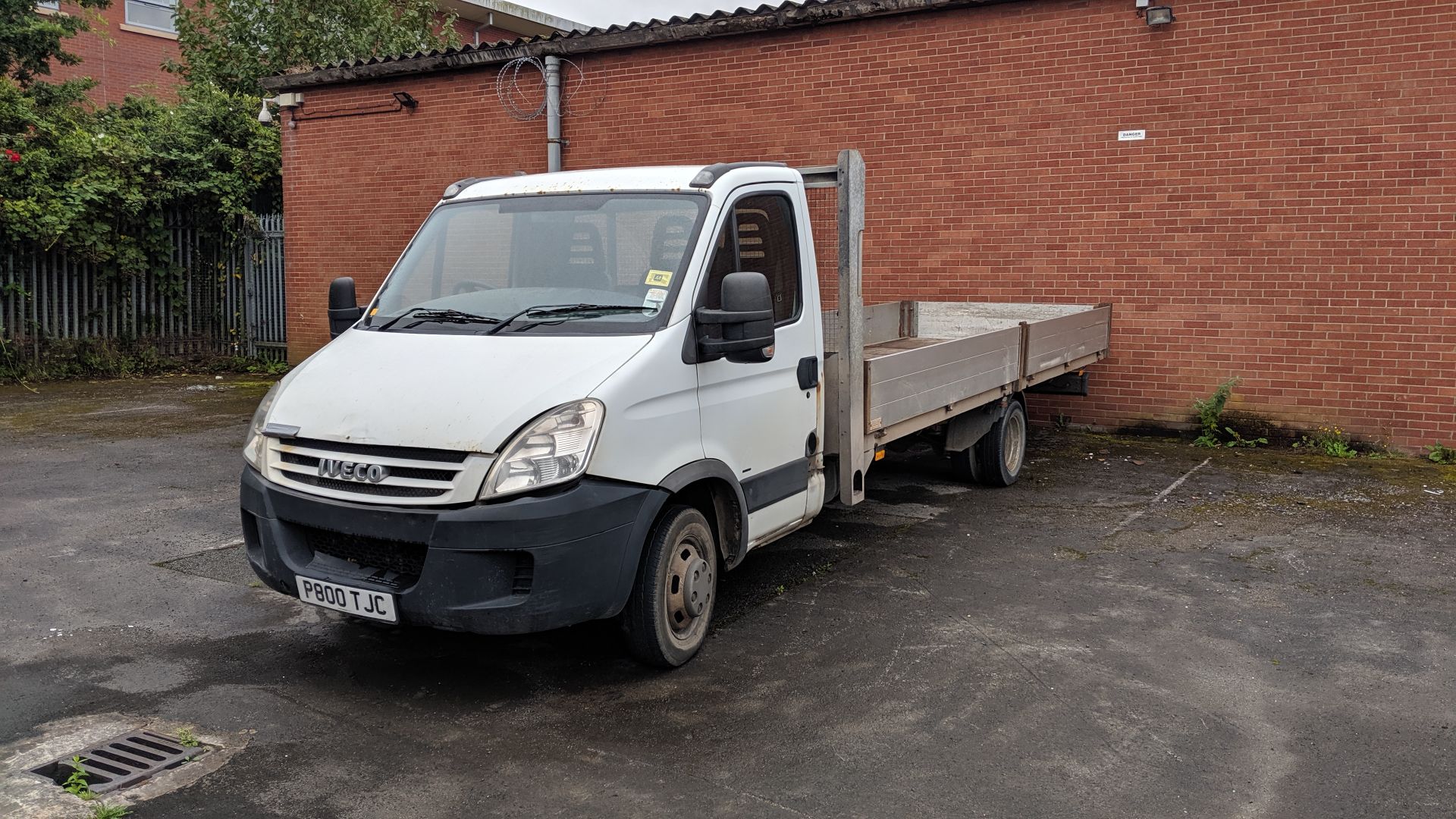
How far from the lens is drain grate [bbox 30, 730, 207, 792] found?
370 cm

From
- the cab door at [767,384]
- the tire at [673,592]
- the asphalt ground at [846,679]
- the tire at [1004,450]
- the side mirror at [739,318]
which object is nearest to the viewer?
the asphalt ground at [846,679]

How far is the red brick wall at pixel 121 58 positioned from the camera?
23.5m

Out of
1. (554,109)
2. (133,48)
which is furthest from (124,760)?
(133,48)

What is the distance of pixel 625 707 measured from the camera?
→ 4.37 m

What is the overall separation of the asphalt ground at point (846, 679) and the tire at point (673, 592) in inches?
5.5

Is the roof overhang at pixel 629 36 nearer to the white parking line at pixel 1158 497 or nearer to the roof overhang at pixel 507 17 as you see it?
the white parking line at pixel 1158 497

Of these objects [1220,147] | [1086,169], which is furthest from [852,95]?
[1220,147]

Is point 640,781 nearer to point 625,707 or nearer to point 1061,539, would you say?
point 625,707

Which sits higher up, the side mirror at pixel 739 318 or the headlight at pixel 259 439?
the side mirror at pixel 739 318

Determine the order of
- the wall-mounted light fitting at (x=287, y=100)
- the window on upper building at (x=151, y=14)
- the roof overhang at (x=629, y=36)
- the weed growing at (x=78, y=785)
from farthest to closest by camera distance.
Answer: the window on upper building at (x=151, y=14), the wall-mounted light fitting at (x=287, y=100), the roof overhang at (x=629, y=36), the weed growing at (x=78, y=785)

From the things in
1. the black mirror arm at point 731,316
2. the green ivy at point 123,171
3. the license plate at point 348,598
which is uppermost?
the green ivy at point 123,171

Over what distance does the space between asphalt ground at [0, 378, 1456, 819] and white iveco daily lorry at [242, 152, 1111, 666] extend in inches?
17.4

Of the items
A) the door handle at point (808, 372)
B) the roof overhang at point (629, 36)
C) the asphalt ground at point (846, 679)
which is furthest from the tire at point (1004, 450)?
the roof overhang at point (629, 36)

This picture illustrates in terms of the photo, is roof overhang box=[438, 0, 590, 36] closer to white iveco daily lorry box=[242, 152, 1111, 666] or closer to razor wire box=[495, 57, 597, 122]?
razor wire box=[495, 57, 597, 122]
